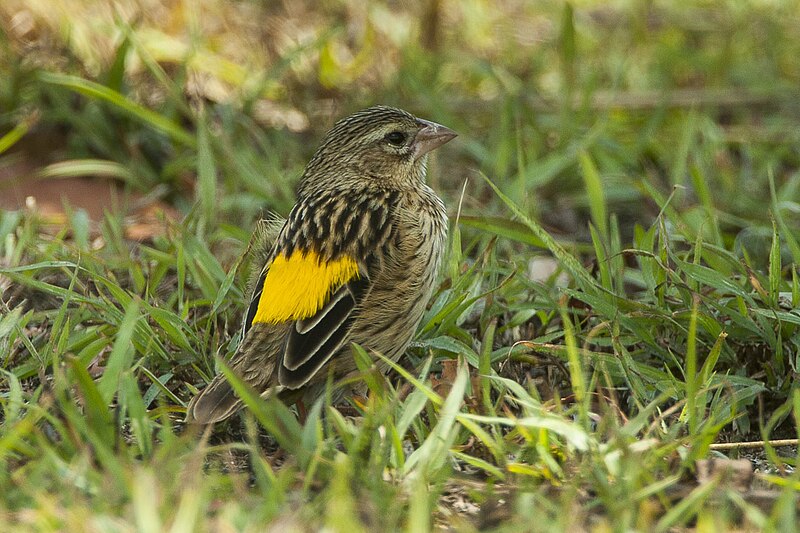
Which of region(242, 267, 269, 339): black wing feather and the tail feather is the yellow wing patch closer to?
region(242, 267, 269, 339): black wing feather

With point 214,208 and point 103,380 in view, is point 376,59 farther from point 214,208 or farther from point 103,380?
point 103,380

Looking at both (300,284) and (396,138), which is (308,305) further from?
(396,138)

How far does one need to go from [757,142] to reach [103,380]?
4415 mm

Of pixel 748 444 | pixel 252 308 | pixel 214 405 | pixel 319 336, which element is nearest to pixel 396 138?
pixel 252 308

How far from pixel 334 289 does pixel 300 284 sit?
0.39ft

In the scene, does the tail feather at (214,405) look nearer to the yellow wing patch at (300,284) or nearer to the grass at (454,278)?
the grass at (454,278)

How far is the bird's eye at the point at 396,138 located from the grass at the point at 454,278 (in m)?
0.41

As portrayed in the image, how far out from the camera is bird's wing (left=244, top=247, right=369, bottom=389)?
3629 millimetres

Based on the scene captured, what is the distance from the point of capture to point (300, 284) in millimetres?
3828

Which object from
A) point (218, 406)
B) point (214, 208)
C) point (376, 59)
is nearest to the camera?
point (218, 406)

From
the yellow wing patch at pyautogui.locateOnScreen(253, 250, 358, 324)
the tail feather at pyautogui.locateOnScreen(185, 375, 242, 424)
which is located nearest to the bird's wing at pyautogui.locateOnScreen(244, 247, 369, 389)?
the yellow wing patch at pyautogui.locateOnScreen(253, 250, 358, 324)

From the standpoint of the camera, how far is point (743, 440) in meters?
3.79

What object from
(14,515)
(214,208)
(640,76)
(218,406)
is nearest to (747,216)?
(640,76)

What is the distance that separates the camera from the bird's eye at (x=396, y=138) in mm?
4578
